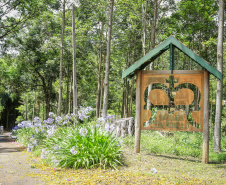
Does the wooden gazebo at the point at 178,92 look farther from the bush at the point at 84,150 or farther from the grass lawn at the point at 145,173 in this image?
the bush at the point at 84,150

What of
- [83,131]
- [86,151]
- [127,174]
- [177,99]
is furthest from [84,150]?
[177,99]

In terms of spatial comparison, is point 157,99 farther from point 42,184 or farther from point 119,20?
point 119,20

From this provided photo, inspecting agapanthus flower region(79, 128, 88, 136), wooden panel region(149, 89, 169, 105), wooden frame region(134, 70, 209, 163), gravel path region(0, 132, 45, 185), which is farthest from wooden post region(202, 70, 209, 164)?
gravel path region(0, 132, 45, 185)

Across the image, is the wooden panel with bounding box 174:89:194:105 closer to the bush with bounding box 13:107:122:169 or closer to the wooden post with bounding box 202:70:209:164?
the wooden post with bounding box 202:70:209:164

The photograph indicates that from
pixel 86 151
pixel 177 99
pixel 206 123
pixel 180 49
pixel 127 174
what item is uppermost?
pixel 180 49

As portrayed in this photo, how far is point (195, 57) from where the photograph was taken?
23.5 ft

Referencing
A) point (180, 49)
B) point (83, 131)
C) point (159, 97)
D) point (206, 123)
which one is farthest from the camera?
point (159, 97)

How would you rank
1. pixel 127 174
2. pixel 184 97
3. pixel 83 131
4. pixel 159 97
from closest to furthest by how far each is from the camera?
1. pixel 127 174
2. pixel 83 131
3. pixel 184 97
4. pixel 159 97

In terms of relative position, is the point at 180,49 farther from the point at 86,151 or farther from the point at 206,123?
the point at 86,151

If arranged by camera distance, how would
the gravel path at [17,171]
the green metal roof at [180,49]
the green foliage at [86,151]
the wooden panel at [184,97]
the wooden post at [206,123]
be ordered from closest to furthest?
the gravel path at [17,171]
the green foliage at [86,151]
the green metal roof at [180,49]
the wooden post at [206,123]
the wooden panel at [184,97]

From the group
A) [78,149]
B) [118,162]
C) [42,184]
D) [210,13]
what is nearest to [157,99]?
[118,162]

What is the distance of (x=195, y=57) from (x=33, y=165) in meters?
5.75

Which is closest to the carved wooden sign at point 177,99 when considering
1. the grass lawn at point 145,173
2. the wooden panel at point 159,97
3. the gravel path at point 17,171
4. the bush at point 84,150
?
the wooden panel at point 159,97

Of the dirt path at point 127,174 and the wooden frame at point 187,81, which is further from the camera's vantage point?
the wooden frame at point 187,81
